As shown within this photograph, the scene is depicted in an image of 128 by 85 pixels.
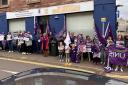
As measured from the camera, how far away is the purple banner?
1758 cm

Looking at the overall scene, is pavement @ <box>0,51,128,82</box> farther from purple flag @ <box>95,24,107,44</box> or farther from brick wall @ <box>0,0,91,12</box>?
brick wall @ <box>0,0,91,12</box>

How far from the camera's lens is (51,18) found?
2547 cm

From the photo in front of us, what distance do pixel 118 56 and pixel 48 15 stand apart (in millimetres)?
9117

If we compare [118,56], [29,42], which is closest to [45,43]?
[29,42]

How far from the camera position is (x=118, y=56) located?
17.8 metres

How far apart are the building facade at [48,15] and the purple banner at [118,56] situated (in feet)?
14.5

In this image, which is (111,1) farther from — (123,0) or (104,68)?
(104,68)

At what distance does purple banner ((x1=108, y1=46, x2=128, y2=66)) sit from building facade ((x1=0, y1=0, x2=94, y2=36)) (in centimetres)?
441

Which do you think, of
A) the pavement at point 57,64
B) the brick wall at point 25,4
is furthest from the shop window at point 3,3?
the pavement at point 57,64

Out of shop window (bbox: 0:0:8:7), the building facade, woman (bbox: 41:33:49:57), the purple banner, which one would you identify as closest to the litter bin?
woman (bbox: 41:33:49:57)

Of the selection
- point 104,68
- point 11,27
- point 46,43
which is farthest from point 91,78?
point 11,27

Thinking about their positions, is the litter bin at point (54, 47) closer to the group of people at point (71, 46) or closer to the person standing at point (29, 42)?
the group of people at point (71, 46)

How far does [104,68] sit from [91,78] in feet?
44.5

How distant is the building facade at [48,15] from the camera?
896 inches
